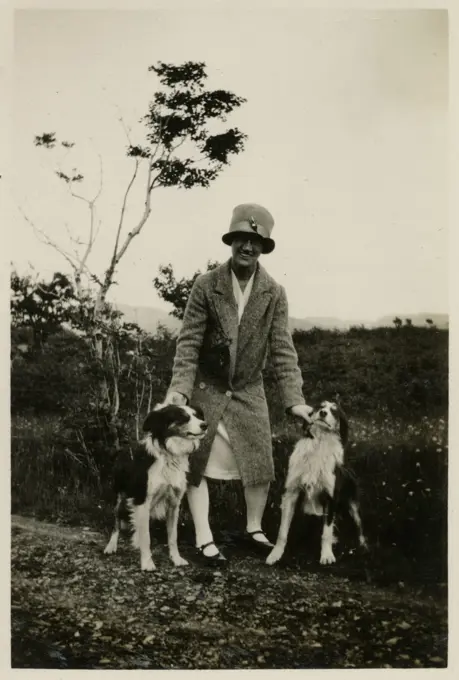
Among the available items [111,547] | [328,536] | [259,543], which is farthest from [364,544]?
[111,547]

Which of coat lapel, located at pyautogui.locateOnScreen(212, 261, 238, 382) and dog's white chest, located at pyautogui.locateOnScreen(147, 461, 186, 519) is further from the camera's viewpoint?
coat lapel, located at pyautogui.locateOnScreen(212, 261, 238, 382)

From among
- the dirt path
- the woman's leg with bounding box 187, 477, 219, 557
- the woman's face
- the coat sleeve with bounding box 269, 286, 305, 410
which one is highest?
the woman's face

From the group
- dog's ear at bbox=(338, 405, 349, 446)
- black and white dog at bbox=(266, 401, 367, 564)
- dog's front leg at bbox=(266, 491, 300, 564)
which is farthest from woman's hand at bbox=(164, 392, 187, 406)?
dog's ear at bbox=(338, 405, 349, 446)

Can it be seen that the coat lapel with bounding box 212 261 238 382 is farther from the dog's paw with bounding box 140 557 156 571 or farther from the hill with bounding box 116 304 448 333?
→ the dog's paw with bounding box 140 557 156 571

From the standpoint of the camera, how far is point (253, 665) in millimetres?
4387

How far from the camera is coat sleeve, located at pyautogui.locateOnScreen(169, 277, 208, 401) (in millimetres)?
4566

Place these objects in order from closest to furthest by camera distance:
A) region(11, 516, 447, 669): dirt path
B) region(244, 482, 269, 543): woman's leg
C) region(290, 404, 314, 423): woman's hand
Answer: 1. region(11, 516, 447, 669): dirt path
2. region(290, 404, 314, 423): woman's hand
3. region(244, 482, 269, 543): woman's leg

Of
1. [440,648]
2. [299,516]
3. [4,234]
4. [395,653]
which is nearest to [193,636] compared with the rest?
[299,516]

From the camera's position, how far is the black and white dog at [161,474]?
4.45 meters

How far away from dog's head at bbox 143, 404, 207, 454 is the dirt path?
28.7 inches

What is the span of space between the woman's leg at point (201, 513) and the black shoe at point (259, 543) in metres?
0.23

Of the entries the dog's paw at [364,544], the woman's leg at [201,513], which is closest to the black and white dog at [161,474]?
the woman's leg at [201,513]

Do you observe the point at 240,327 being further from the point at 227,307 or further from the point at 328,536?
the point at 328,536

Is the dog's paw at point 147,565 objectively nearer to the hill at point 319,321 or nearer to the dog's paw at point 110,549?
the dog's paw at point 110,549
